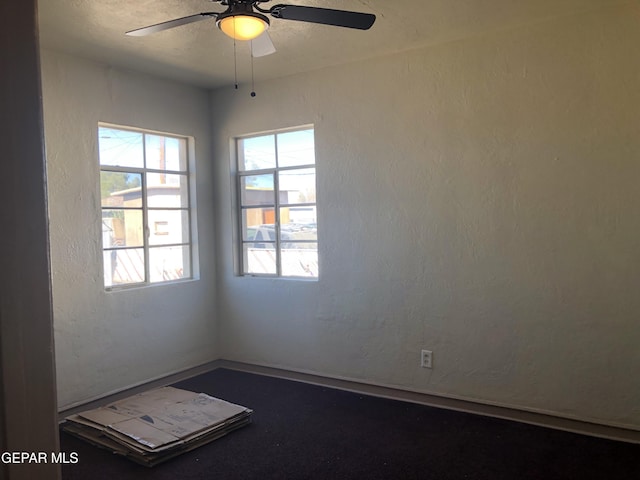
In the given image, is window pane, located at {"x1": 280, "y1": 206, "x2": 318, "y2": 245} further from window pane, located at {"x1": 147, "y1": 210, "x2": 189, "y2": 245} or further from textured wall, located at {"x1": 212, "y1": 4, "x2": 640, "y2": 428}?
window pane, located at {"x1": 147, "y1": 210, "x2": 189, "y2": 245}

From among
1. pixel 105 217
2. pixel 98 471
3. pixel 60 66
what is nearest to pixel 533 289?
pixel 98 471

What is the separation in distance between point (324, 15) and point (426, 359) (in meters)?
2.52

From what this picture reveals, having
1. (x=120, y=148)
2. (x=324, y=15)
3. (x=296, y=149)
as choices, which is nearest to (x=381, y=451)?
(x=324, y=15)

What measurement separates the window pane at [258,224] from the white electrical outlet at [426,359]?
5.56ft

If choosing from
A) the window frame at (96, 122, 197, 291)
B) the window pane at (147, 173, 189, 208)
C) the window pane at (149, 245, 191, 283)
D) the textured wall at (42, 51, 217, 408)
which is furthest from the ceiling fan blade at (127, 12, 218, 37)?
the window pane at (149, 245, 191, 283)

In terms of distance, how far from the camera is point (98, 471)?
2.90 metres

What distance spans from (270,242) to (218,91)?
150 centimetres

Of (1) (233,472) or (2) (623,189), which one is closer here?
(1) (233,472)

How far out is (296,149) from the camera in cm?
444

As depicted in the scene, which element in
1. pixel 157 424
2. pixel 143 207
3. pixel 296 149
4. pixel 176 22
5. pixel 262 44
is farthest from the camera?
pixel 296 149

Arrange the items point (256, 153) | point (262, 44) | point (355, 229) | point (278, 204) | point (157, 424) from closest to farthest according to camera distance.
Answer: point (262, 44) < point (157, 424) < point (355, 229) < point (278, 204) < point (256, 153)

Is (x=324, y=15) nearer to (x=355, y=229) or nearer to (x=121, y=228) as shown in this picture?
(x=355, y=229)

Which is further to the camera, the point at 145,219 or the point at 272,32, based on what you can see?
the point at 145,219

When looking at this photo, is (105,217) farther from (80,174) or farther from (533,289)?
(533,289)
